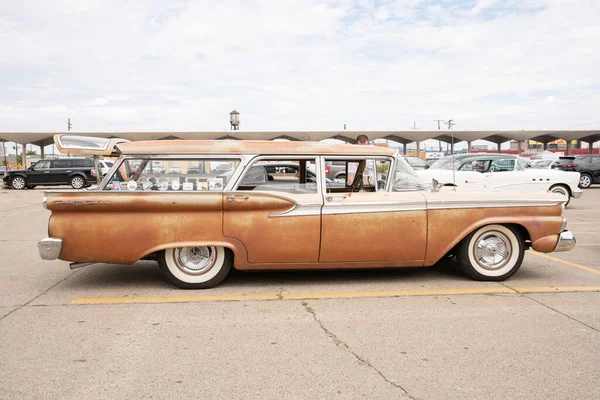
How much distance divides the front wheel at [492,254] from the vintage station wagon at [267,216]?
12mm

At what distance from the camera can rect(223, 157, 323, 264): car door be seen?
205 inches

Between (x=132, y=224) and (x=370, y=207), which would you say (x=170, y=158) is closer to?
(x=132, y=224)

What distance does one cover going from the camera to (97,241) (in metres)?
5.14

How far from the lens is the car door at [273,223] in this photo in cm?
520

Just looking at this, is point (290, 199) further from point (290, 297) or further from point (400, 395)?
point (400, 395)

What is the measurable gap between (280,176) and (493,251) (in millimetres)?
2474

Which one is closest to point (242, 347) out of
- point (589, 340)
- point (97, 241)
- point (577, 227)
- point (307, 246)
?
point (307, 246)

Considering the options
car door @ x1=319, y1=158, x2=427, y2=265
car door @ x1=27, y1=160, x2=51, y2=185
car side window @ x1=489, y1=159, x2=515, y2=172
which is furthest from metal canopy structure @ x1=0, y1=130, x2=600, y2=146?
car door @ x1=319, y1=158, x2=427, y2=265

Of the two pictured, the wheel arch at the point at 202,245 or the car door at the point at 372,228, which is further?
the car door at the point at 372,228

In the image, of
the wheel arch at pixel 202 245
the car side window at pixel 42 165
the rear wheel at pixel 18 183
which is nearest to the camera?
the wheel arch at pixel 202 245

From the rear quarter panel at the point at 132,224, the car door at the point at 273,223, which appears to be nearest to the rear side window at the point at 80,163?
the rear quarter panel at the point at 132,224

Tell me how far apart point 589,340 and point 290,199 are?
2.86 m

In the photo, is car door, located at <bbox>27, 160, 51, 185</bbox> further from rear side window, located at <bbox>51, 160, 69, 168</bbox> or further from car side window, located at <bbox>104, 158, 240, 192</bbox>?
car side window, located at <bbox>104, 158, 240, 192</bbox>

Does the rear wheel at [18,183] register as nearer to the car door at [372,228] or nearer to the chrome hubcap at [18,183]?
the chrome hubcap at [18,183]
